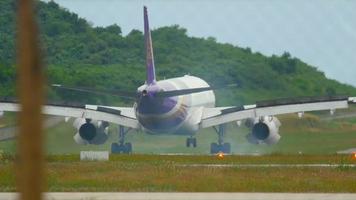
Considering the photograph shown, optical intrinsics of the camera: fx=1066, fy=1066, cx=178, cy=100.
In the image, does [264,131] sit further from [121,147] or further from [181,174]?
[181,174]

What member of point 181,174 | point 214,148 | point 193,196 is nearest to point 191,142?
point 214,148

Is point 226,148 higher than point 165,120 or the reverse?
the reverse

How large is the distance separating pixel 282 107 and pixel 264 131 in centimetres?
164

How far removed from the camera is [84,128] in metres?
51.5

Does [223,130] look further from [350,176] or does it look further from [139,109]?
[350,176]

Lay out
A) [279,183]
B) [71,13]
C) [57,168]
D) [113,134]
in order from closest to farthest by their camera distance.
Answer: [279,183] < [57,168] < [113,134] < [71,13]

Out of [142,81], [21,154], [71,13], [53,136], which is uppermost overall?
[71,13]

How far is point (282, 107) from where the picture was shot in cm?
4938

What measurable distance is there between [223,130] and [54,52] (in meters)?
19.6

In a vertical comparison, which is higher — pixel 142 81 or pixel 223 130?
pixel 142 81

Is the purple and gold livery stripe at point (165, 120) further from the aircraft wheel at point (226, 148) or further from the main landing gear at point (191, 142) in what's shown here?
the aircraft wheel at point (226, 148)

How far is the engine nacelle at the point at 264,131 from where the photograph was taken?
50031 mm

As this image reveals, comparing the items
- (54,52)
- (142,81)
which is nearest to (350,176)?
(142,81)

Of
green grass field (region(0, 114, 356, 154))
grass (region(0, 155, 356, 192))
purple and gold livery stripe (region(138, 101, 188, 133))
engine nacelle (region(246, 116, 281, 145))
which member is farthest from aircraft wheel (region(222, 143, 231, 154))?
grass (region(0, 155, 356, 192))
